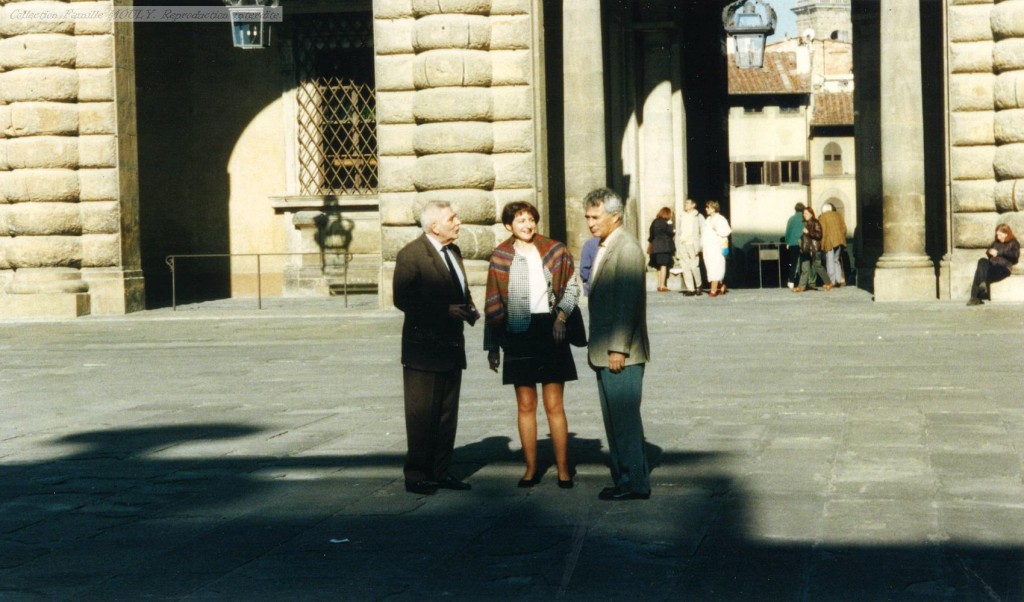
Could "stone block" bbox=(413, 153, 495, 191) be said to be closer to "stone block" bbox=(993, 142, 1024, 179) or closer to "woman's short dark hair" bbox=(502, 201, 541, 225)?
"stone block" bbox=(993, 142, 1024, 179)

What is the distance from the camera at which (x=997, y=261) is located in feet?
59.5

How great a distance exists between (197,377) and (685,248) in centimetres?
1101

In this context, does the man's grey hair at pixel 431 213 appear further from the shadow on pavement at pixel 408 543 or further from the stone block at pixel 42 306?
the stone block at pixel 42 306

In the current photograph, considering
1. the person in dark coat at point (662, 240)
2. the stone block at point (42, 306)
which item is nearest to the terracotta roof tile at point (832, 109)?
the person in dark coat at point (662, 240)

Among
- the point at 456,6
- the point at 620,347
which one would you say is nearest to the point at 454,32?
the point at 456,6

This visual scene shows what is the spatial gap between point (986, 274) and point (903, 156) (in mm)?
1929

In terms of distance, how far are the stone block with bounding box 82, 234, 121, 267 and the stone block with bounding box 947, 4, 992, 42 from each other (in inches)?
419

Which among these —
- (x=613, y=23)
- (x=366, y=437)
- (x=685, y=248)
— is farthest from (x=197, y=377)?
(x=613, y=23)

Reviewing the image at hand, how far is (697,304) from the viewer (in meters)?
20.3

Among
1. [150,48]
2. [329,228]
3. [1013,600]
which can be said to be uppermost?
[150,48]

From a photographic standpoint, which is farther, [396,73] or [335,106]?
[335,106]

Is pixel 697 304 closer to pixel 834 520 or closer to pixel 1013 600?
pixel 834 520

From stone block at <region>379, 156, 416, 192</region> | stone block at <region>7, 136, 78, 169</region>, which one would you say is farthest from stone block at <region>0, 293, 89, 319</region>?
stone block at <region>379, 156, 416, 192</region>

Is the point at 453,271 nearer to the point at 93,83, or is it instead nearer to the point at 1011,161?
the point at 1011,161
